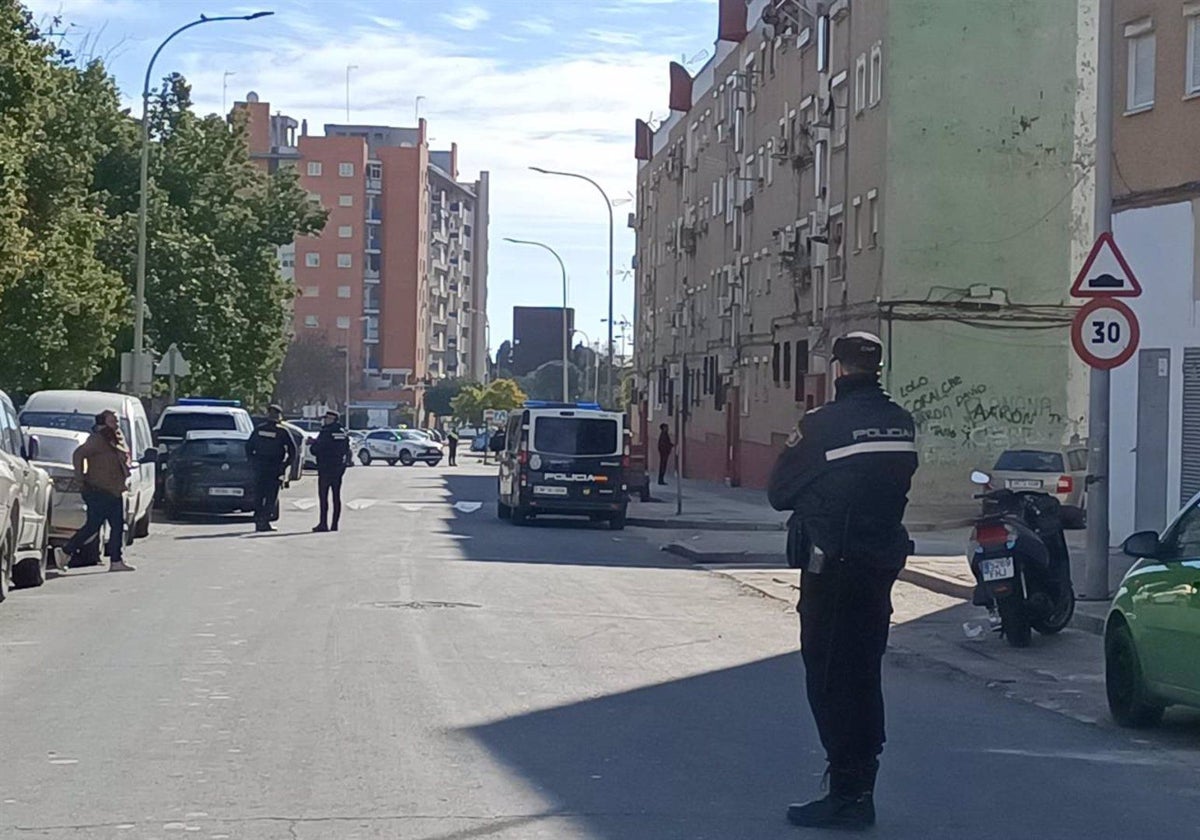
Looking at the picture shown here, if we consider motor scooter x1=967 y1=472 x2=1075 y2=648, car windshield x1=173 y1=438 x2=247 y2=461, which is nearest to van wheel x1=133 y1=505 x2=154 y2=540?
car windshield x1=173 y1=438 x2=247 y2=461

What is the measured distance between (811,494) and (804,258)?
1530 inches

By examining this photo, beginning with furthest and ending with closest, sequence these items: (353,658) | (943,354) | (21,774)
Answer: (943,354) < (353,658) < (21,774)

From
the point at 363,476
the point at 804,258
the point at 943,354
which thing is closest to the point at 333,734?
the point at 943,354

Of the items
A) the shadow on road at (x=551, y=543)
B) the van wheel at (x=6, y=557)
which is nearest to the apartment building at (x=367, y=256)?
the shadow on road at (x=551, y=543)

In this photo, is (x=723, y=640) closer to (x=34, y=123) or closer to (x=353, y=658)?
(x=353, y=658)

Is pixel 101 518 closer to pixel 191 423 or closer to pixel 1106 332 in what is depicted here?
pixel 1106 332

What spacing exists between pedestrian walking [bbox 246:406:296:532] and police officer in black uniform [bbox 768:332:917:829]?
67.1 feet

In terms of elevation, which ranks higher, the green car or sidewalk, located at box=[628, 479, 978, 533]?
the green car

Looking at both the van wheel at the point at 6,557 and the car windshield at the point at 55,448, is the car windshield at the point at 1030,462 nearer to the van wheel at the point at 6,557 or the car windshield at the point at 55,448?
the car windshield at the point at 55,448

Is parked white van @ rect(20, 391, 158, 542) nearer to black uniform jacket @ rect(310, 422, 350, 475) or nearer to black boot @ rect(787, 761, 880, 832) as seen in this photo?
black uniform jacket @ rect(310, 422, 350, 475)

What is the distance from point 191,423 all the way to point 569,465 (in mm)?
8072

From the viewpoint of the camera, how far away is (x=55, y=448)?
869 inches

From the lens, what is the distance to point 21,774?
8.49 m

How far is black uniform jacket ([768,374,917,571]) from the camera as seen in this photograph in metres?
7.55
